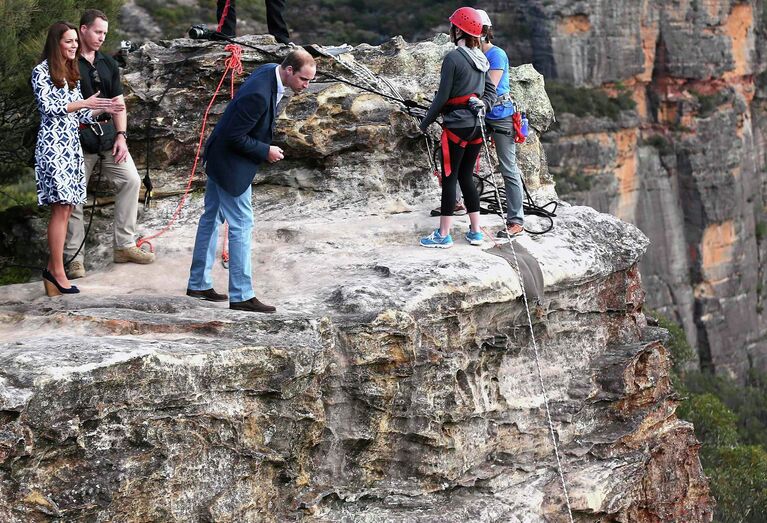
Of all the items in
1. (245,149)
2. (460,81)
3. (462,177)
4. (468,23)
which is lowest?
(462,177)

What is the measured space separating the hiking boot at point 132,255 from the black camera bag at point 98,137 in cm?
83

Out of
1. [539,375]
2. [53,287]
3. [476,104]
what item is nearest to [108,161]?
[53,287]

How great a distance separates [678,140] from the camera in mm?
57750

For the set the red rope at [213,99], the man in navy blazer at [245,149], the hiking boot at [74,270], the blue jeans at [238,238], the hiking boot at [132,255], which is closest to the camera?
the man in navy blazer at [245,149]

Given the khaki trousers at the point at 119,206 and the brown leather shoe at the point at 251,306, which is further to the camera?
the khaki trousers at the point at 119,206

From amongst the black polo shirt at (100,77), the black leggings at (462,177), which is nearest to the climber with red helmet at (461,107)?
the black leggings at (462,177)

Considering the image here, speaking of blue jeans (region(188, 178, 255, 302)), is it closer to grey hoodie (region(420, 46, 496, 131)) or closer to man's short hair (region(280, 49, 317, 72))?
man's short hair (region(280, 49, 317, 72))

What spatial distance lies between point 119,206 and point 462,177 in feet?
9.22

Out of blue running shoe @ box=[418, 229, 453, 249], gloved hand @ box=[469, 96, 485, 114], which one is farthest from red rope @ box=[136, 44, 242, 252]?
gloved hand @ box=[469, 96, 485, 114]

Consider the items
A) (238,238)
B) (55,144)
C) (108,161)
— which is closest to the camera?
(238,238)

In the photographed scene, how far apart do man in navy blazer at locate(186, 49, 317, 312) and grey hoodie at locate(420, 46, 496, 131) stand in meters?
1.53

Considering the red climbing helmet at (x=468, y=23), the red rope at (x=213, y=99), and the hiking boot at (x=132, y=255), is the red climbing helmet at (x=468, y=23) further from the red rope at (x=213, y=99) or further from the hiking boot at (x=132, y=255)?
the hiking boot at (x=132, y=255)

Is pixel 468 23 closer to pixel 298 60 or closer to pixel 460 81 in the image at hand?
pixel 460 81

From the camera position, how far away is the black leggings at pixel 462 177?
8.53m
